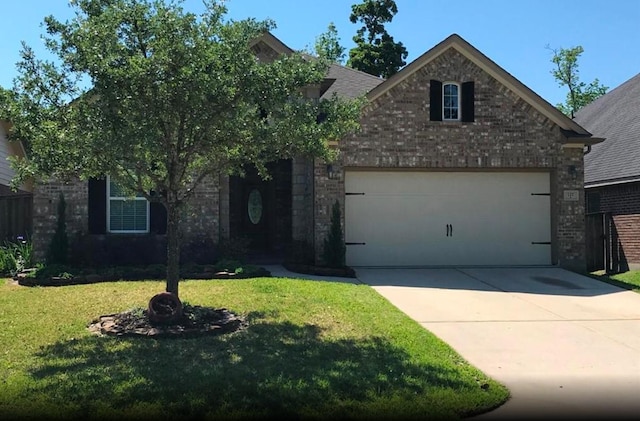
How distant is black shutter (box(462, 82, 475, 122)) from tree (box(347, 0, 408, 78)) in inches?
697

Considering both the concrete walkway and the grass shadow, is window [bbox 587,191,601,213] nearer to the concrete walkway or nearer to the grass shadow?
the concrete walkway

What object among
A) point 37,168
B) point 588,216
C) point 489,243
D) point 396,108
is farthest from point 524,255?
point 37,168

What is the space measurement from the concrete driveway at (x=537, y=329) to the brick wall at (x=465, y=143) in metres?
1.56

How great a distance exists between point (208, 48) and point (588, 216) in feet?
40.8

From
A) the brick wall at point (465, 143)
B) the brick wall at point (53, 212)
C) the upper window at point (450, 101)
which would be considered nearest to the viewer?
the brick wall at point (53, 212)

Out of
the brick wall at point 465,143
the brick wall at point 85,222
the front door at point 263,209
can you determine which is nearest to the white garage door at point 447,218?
the brick wall at point 465,143

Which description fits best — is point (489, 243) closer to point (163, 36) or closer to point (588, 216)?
point (588, 216)

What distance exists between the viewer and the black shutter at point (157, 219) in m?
13.9

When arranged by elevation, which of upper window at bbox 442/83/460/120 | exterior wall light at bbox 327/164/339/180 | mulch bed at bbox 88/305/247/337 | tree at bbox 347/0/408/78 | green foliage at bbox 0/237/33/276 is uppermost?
tree at bbox 347/0/408/78

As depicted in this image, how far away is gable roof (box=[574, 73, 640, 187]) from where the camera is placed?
16.7 meters

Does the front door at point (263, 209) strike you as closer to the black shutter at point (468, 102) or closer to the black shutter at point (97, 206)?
the black shutter at point (97, 206)

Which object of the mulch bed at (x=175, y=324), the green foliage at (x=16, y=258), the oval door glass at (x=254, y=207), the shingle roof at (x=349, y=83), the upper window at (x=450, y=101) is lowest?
the mulch bed at (x=175, y=324)

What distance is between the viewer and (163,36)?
6.84 meters

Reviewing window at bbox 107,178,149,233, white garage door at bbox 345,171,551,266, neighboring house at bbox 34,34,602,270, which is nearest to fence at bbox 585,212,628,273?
neighboring house at bbox 34,34,602,270
